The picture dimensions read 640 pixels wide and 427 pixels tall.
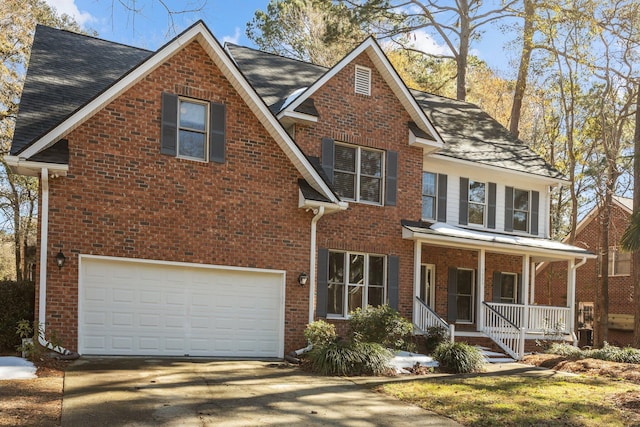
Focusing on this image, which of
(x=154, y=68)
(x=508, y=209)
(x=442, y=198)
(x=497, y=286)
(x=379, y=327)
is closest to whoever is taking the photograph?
(x=154, y=68)

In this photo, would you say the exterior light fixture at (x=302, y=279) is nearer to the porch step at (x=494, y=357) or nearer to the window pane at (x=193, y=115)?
the window pane at (x=193, y=115)

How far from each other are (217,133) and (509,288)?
11805 mm

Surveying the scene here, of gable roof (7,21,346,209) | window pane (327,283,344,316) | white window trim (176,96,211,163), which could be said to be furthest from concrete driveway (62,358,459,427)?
white window trim (176,96,211,163)

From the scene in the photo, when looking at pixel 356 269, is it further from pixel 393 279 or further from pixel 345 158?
pixel 345 158

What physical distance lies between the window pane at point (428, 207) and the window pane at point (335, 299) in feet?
13.1

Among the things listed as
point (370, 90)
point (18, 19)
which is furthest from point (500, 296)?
point (18, 19)

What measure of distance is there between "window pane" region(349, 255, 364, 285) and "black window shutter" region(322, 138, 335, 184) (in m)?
2.14

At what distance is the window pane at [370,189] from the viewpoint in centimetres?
1602

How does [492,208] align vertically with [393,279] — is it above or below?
above

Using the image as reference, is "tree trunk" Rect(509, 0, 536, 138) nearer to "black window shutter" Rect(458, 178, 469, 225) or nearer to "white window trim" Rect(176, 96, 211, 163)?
"black window shutter" Rect(458, 178, 469, 225)

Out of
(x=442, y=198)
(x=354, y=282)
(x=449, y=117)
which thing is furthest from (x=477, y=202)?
(x=354, y=282)

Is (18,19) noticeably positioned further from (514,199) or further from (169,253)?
(514,199)

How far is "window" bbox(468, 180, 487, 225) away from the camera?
62.3 ft

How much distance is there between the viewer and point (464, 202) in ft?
61.1
